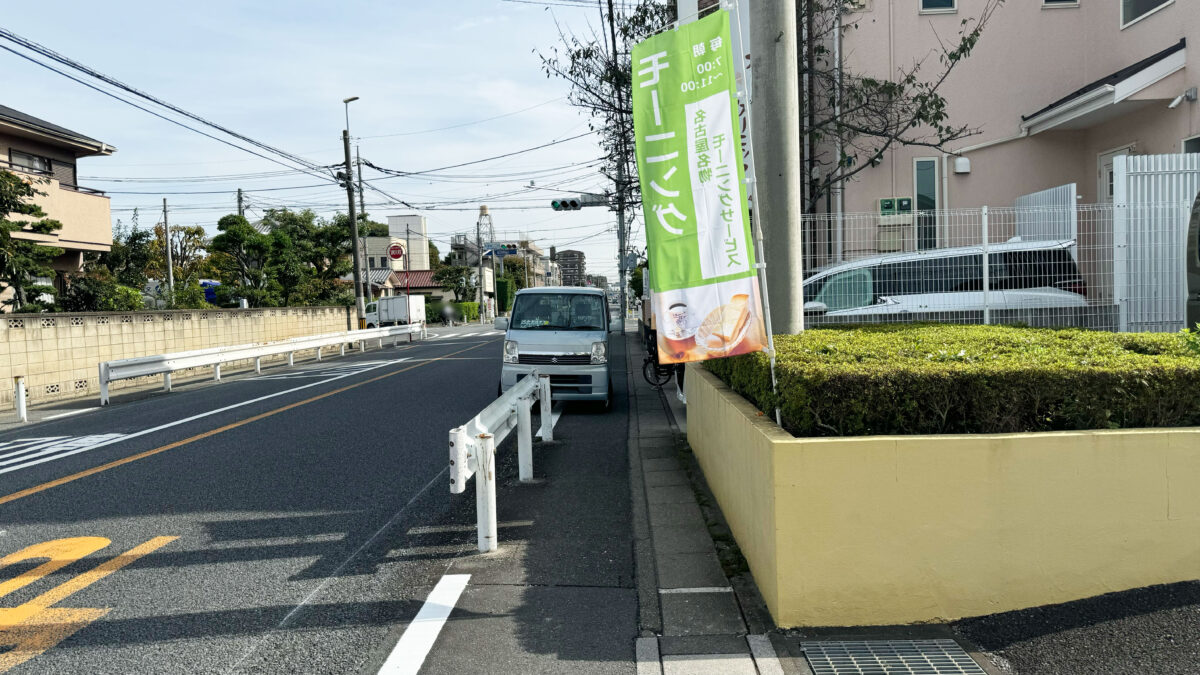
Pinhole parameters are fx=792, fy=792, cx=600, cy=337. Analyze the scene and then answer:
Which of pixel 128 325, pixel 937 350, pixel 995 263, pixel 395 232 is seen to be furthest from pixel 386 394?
pixel 395 232

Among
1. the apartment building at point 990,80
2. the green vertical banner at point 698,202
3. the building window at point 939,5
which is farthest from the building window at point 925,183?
the green vertical banner at point 698,202

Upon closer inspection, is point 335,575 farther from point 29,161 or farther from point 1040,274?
point 29,161

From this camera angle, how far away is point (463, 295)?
70.9 m

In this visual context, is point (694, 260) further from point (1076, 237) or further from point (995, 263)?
point (1076, 237)

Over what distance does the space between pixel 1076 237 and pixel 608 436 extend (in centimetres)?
601

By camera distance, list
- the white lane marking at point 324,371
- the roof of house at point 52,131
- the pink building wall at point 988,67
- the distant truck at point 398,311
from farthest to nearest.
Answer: the distant truck at point 398,311 → the roof of house at point 52,131 → the white lane marking at point 324,371 → the pink building wall at point 988,67

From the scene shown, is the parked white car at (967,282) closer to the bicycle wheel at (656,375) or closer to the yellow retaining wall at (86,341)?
the bicycle wheel at (656,375)

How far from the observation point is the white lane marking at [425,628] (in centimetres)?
347

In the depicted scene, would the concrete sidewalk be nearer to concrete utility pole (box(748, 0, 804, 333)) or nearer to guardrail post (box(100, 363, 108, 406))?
concrete utility pole (box(748, 0, 804, 333))

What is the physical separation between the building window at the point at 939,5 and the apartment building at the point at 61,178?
20673mm

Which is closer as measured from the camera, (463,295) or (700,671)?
(700,671)

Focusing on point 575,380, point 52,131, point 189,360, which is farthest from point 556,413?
point 52,131

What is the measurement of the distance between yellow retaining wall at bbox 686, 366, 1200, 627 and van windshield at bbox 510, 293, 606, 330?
8.28 metres

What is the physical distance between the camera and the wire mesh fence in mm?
9203
